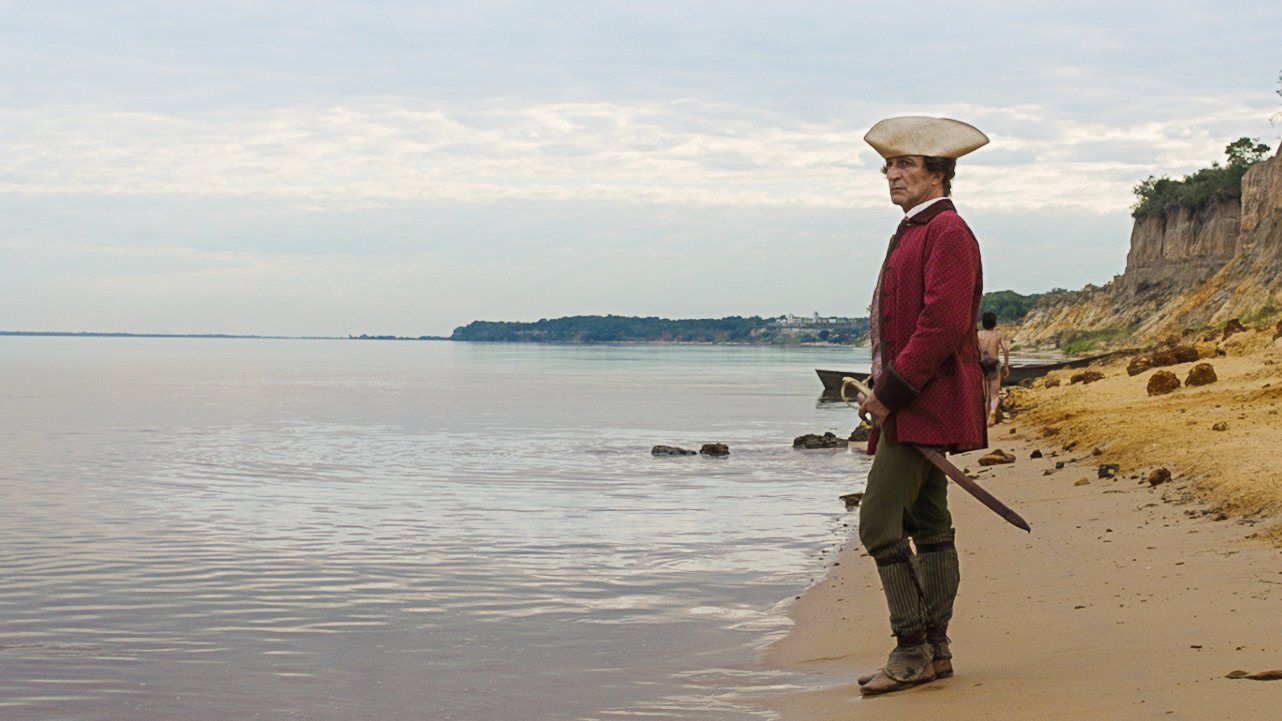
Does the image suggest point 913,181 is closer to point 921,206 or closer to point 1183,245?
point 921,206

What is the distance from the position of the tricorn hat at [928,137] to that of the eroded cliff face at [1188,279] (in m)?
42.3

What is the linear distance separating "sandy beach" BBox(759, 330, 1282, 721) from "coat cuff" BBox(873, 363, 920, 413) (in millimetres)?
1122

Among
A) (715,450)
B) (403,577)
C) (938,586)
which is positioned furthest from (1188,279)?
(938,586)

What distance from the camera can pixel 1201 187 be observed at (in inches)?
3243

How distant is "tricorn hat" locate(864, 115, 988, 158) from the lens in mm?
5359

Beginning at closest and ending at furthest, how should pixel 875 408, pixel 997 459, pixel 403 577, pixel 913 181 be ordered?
pixel 875 408
pixel 913 181
pixel 403 577
pixel 997 459

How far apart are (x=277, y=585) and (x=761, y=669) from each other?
4.26m

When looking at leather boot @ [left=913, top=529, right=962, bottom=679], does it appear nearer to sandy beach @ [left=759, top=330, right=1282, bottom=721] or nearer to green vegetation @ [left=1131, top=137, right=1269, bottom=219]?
sandy beach @ [left=759, top=330, right=1282, bottom=721]

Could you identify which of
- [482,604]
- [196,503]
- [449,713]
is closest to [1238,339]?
[196,503]

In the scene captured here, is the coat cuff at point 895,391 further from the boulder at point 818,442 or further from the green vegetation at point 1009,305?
the green vegetation at point 1009,305

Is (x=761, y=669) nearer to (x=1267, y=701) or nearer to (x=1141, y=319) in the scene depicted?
(x=1267, y=701)

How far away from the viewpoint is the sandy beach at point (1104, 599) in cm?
493

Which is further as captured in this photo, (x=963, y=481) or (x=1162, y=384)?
(x=1162, y=384)

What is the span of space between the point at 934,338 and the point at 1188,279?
83.1 m
